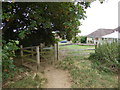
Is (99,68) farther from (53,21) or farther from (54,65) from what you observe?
(53,21)

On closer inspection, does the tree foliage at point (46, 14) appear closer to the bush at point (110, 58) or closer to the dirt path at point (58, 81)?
the bush at point (110, 58)

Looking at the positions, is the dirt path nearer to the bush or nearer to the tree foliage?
the bush

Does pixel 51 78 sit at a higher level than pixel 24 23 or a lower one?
lower

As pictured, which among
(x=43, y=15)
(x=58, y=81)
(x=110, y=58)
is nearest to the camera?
(x=58, y=81)

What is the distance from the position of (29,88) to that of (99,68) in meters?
2.99

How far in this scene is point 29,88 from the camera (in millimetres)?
2670

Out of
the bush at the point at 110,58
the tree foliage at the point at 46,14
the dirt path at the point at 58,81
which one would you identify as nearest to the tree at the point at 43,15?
the tree foliage at the point at 46,14

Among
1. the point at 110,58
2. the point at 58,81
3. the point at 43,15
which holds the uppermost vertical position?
the point at 43,15

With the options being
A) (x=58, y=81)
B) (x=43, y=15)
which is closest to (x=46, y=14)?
(x=43, y=15)

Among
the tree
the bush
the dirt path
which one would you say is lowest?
the dirt path

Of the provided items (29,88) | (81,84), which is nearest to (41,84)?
(29,88)

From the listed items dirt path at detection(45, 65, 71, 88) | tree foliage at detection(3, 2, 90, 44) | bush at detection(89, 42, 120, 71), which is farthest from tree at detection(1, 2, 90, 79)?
bush at detection(89, 42, 120, 71)

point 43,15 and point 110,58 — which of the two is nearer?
point 110,58

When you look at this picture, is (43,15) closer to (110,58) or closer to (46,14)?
(46,14)
